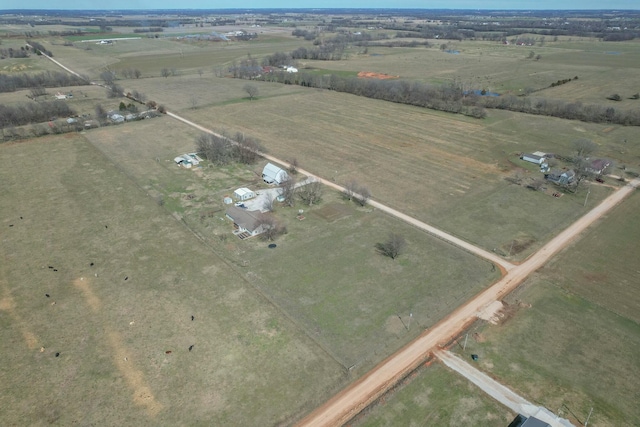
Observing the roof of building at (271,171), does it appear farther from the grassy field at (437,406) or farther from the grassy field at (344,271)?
the grassy field at (437,406)

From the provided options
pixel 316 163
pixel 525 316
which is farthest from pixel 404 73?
pixel 525 316

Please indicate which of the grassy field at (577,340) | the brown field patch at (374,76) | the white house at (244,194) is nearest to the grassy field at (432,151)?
the grassy field at (577,340)

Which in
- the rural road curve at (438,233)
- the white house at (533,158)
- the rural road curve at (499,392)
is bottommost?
the rural road curve at (499,392)

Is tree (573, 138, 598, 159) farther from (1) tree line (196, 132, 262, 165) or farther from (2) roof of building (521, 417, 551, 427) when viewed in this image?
(2) roof of building (521, 417, 551, 427)

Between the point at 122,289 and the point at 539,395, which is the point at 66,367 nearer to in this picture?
the point at 122,289

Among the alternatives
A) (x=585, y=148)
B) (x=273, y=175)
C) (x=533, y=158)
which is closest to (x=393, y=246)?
(x=273, y=175)
